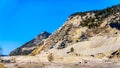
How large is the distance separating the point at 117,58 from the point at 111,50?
8.06m

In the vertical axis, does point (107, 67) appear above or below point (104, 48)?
below

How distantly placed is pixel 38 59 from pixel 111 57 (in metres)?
35.5

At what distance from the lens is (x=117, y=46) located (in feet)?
643

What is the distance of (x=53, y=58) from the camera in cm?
19338

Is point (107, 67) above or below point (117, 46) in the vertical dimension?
below

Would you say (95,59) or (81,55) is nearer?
(95,59)

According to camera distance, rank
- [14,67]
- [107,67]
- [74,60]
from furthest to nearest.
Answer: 1. [74,60]
2. [14,67]
3. [107,67]

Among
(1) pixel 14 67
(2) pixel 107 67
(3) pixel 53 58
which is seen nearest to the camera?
(2) pixel 107 67

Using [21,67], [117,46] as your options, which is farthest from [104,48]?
[21,67]

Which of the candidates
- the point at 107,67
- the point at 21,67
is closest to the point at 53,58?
the point at 21,67

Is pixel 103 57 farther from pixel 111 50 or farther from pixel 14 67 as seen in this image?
pixel 14 67

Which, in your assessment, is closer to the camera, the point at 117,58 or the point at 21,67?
the point at 21,67

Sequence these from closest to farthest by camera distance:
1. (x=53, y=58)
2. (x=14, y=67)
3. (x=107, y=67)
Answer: (x=107, y=67) < (x=14, y=67) < (x=53, y=58)

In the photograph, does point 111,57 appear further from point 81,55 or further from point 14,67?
point 14,67
